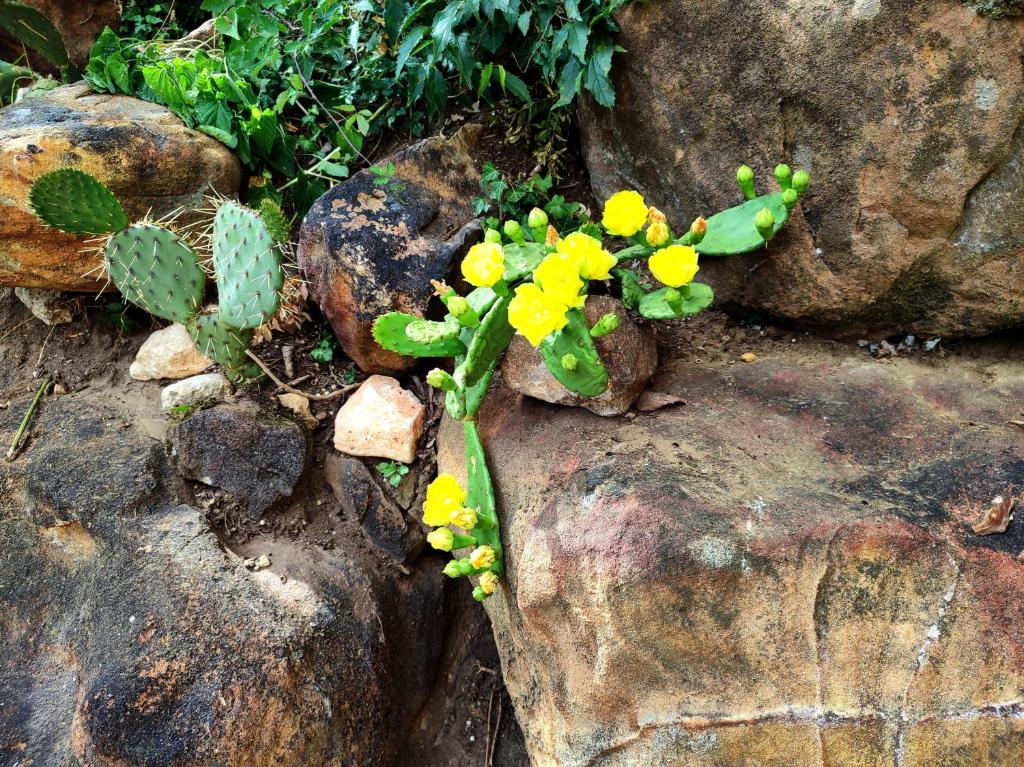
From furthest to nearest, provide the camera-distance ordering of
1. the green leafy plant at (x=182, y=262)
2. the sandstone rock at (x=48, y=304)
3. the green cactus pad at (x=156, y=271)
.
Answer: the sandstone rock at (x=48, y=304) → the green cactus pad at (x=156, y=271) → the green leafy plant at (x=182, y=262)

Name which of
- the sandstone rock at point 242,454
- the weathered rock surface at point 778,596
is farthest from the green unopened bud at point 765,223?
the sandstone rock at point 242,454

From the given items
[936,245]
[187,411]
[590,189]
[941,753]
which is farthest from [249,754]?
[936,245]

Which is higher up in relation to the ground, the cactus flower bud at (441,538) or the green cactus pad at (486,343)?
the green cactus pad at (486,343)

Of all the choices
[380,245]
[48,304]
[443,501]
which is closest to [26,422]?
[48,304]

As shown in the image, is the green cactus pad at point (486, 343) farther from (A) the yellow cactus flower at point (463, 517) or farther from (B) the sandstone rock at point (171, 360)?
(B) the sandstone rock at point (171, 360)

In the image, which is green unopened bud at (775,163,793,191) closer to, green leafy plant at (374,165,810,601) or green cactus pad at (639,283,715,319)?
green leafy plant at (374,165,810,601)

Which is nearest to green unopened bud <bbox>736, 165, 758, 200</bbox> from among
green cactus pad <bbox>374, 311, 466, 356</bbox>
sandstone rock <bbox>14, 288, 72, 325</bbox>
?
green cactus pad <bbox>374, 311, 466, 356</bbox>
